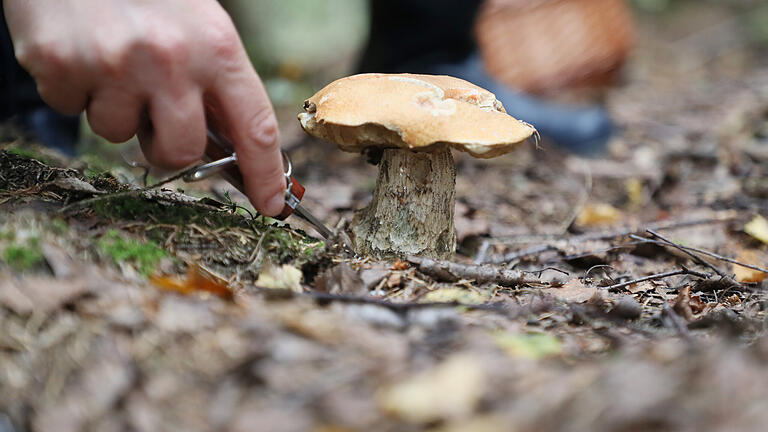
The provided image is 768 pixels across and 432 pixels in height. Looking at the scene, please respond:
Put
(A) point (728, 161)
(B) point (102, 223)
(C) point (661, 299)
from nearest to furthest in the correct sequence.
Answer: (B) point (102, 223) → (C) point (661, 299) → (A) point (728, 161)

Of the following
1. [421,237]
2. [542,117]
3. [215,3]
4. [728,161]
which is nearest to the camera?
[215,3]

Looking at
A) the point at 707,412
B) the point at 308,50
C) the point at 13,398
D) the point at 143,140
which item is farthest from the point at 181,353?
the point at 308,50

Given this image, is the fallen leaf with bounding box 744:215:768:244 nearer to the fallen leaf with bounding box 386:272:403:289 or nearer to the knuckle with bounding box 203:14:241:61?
the fallen leaf with bounding box 386:272:403:289

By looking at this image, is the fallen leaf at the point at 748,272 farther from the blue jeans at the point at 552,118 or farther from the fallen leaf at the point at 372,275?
the blue jeans at the point at 552,118

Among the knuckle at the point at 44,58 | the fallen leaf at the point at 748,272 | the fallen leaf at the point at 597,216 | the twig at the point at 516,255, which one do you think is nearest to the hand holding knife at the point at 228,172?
the knuckle at the point at 44,58

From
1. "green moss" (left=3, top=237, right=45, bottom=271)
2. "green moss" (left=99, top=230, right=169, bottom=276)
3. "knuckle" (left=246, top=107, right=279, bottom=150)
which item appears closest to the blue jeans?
"knuckle" (left=246, top=107, right=279, bottom=150)

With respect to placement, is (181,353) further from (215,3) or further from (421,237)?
(421,237)
